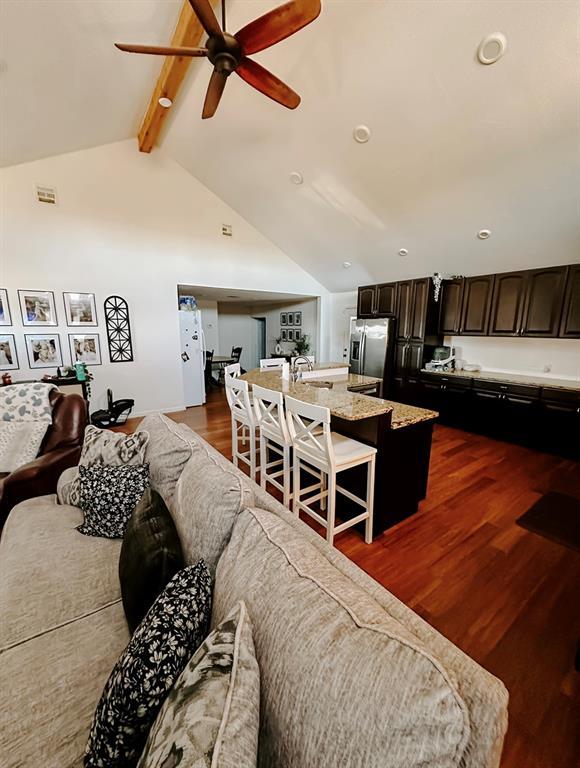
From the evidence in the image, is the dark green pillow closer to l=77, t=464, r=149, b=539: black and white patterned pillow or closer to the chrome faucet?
l=77, t=464, r=149, b=539: black and white patterned pillow

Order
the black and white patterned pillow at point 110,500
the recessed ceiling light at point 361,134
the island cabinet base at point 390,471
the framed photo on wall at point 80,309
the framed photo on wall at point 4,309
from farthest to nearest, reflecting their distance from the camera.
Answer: the framed photo on wall at point 80,309 < the framed photo on wall at point 4,309 < the recessed ceiling light at point 361,134 < the island cabinet base at point 390,471 < the black and white patterned pillow at point 110,500

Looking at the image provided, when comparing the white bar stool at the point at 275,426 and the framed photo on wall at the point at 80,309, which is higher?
the framed photo on wall at the point at 80,309

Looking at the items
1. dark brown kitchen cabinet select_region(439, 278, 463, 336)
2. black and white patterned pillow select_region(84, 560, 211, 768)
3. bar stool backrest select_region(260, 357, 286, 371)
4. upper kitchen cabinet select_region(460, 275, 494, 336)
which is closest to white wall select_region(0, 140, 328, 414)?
bar stool backrest select_region(260, 357, 286, 371)

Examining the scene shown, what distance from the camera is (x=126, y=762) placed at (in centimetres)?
67

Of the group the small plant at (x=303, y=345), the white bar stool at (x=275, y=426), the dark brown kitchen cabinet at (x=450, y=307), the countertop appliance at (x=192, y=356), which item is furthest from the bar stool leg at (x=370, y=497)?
Answer: the small plant at (x=303, y=345)

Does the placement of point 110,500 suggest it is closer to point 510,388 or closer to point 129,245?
point 129,245

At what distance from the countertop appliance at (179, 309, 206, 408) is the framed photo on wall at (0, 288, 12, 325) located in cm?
220

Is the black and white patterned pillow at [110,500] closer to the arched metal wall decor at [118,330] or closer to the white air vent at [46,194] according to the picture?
the arched metal wall decor at [118,330]

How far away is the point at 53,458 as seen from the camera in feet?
6.68

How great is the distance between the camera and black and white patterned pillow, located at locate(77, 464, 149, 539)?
148 cm

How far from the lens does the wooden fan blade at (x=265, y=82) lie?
6.35 ft

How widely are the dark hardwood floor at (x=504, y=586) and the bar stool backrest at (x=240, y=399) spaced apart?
1.24m

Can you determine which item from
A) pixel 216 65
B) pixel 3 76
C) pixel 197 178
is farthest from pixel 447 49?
pixel 197 178

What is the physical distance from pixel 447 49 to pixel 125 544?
3713 millimetres
